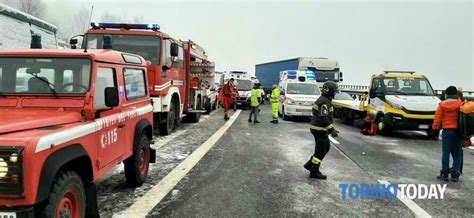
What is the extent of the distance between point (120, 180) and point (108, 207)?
1425 millimetres

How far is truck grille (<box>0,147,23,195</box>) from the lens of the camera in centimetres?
325

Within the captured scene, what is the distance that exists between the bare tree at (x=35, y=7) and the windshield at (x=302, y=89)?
44.4 metres

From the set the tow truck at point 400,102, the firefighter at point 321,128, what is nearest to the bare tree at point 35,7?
the tow truck at point 400,102

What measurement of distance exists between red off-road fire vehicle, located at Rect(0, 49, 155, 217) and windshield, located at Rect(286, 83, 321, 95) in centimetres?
1399

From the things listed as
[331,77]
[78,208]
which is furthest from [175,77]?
[331,77]

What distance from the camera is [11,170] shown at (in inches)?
128

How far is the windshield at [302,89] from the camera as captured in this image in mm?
19516

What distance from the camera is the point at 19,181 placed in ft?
10.8

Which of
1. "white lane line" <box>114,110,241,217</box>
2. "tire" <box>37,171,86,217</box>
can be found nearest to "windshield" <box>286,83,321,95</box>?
"white lane line" <box>114,110,241,217</box>

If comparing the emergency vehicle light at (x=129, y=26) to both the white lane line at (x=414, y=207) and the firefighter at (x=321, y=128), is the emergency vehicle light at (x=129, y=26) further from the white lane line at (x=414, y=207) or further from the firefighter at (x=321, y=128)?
the white lane line at (x=414, y=207)

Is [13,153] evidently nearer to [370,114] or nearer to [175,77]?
[175,77]

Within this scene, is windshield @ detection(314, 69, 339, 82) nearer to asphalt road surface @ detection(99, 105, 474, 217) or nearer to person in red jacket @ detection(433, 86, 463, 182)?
asphalt road surface @ detection(99, 105, 474, 217)

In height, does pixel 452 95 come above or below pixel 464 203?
above

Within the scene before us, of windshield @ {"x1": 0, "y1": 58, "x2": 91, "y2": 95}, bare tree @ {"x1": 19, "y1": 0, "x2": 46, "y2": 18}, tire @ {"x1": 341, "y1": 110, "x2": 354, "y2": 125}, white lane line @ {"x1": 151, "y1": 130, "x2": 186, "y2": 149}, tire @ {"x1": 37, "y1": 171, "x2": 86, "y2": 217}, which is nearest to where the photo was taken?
tire @ {"x1": 37, "y1": 171, "x2": 86, "y2": 217}
